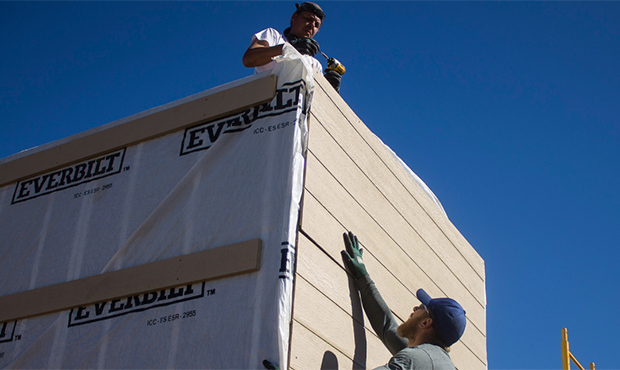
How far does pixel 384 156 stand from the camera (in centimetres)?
445

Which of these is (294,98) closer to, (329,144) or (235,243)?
(329,144)

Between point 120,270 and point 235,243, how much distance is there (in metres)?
0.75

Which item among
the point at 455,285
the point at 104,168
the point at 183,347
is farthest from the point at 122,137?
the point at 455,285

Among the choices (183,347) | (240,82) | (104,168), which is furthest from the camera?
(104,168)

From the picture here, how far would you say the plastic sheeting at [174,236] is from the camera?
312cm

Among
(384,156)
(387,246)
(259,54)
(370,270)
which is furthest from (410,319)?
(259,54)

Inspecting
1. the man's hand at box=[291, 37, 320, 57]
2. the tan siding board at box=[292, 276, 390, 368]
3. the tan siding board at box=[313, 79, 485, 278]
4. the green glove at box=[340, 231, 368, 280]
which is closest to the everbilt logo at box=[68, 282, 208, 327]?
the tan siding board at box=[292, 276, 390, 368]

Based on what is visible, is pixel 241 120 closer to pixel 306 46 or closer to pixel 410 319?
pixel 306 46

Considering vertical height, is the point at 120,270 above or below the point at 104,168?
below

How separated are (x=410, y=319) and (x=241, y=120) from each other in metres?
1.49

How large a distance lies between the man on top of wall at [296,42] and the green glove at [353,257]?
108cm

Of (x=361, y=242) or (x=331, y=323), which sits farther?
(x=361, y=242)

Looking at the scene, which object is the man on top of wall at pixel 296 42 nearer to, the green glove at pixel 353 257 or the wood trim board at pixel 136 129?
the wood trim board at pixel 136 129

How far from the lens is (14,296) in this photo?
155 inches
